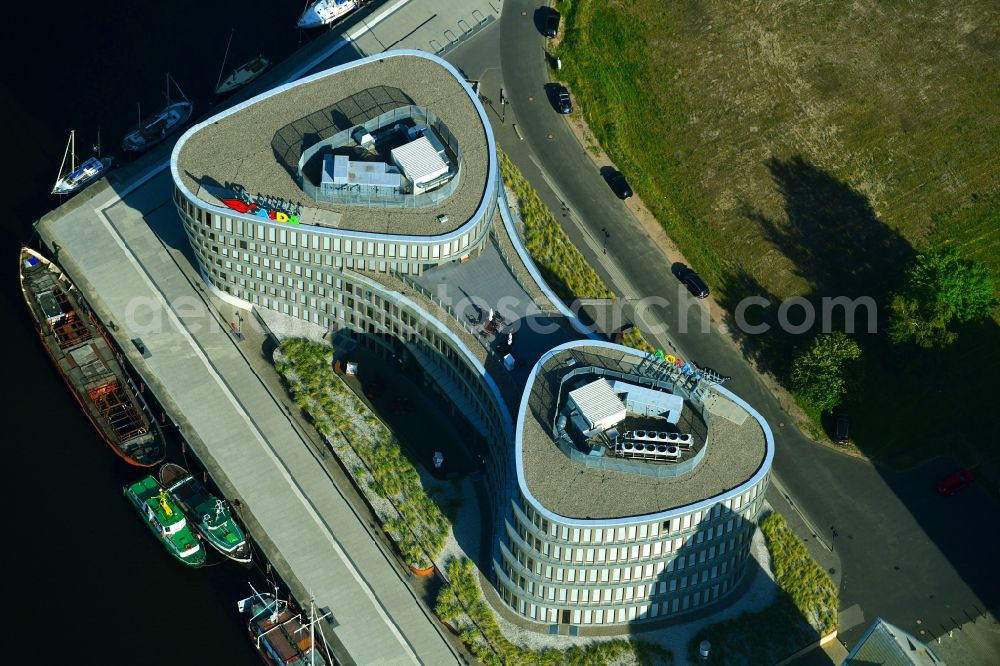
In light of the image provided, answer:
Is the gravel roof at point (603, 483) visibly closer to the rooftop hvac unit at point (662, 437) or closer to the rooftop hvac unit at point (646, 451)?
the rooftop hvac unit at point (646, 451)

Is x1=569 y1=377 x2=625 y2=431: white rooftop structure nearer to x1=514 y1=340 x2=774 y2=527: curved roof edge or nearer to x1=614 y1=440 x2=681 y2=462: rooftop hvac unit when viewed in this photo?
x1=614 y1=440 x2=681 y2=462: rooftop hvac unit

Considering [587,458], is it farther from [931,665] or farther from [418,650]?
[931,665]

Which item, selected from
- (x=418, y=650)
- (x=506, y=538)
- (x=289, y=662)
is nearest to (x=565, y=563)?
(x=506, y=538)

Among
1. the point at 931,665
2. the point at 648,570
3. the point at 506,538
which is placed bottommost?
the point at 931,665

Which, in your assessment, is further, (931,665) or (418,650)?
(418,650)

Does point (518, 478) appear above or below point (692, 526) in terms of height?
above

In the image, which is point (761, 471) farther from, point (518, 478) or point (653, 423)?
point (518, 478)

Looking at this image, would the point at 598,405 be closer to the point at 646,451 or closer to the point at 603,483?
the point at 646,451
